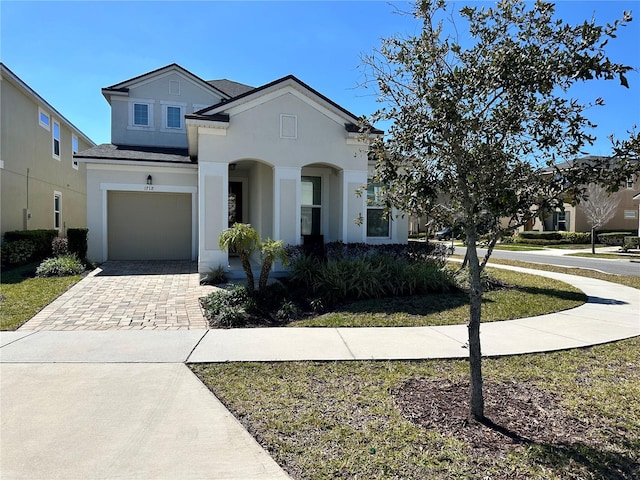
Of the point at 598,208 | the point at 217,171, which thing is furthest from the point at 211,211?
the point at 598,208

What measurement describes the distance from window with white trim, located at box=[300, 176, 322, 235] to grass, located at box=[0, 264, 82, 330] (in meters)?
6.33

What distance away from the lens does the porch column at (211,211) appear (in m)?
10.6

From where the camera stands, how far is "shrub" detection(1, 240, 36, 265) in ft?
42.8

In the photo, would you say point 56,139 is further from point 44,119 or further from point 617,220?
point 617,220

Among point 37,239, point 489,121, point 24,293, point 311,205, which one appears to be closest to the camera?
point 489,121

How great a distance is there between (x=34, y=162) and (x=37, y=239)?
4106 millimetres

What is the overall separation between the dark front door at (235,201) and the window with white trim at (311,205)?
14.3 feet

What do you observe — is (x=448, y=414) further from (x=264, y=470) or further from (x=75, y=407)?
(x=75, y=407)

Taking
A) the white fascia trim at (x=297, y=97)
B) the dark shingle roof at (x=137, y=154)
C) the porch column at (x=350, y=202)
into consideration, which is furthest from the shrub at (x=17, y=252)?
the porch column at (x=350, y=202)

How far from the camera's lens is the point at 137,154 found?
1462 centimetres

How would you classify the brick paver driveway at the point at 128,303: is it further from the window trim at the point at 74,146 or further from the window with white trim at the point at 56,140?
the window trim at the point at 74,146

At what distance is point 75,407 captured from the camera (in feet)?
12.5

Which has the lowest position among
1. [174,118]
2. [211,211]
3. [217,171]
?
[211,211]

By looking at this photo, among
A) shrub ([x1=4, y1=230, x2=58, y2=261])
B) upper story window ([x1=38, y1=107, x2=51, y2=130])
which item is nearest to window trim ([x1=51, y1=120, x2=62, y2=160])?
upper story window ([x1=38, y1=107, x2=51, y2=130])
